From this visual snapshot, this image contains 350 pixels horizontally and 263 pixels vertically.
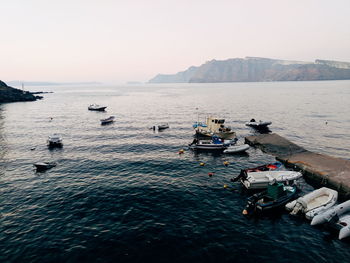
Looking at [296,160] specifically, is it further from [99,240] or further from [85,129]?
[85,129]

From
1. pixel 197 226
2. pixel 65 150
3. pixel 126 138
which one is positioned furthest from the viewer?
pixel 126 138

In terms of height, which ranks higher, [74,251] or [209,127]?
[209,127]

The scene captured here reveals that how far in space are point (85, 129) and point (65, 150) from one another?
77.1 feet

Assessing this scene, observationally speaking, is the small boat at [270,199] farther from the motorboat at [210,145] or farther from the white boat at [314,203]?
the motorboat at [210,145]

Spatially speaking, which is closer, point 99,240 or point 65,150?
point 99,240

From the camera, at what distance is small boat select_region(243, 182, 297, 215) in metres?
24.9

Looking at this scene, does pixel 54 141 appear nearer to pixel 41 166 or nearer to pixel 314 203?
pixel 41 166

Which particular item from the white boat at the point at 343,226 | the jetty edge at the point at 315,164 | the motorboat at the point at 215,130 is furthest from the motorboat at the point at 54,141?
the white boat at the point at 343,226

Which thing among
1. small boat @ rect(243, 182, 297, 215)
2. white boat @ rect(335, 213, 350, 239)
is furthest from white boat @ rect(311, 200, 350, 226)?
small boat @ rect(243, 182, 297, 215)

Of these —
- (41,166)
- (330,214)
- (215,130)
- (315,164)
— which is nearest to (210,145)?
(215,130)

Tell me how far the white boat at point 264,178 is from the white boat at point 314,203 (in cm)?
467

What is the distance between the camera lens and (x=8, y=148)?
167 feet

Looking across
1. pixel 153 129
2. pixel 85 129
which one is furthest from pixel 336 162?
pixel 85 129

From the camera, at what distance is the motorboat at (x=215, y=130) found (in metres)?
56.7
